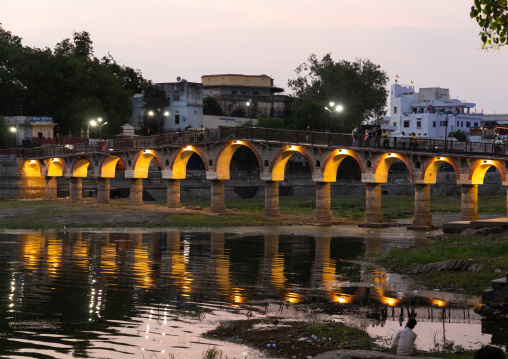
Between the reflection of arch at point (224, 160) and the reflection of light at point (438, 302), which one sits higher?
the reflection of arch at point (224, 160)

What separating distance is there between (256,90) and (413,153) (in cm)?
8478

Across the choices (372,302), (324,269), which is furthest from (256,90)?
(372,302)

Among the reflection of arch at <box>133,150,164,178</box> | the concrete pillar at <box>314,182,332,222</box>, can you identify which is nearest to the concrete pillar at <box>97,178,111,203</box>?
the reflection of arch at <box>133,150,164,178</box>

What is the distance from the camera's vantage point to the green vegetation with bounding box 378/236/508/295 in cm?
2605

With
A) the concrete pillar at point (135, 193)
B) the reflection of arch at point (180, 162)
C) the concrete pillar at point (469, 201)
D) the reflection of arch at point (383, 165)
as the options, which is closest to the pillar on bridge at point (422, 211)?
the reflection of arch at point (383, 165)

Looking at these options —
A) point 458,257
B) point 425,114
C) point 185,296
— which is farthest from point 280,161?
point 425,114

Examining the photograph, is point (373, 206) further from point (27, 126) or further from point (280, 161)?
point (27, 126)

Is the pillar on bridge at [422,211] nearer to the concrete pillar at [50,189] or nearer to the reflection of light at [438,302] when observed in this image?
the reflection of light at [438,302]

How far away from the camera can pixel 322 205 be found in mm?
56656

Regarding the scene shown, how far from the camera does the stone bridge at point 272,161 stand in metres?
50.9

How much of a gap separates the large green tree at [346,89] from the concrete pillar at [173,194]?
36611 millimetres

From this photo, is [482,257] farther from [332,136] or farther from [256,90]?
[256,90]

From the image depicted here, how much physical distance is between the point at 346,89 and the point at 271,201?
185ft

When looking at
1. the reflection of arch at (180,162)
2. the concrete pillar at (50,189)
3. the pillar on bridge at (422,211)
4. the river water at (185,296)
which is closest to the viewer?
the river water at (185,296)
